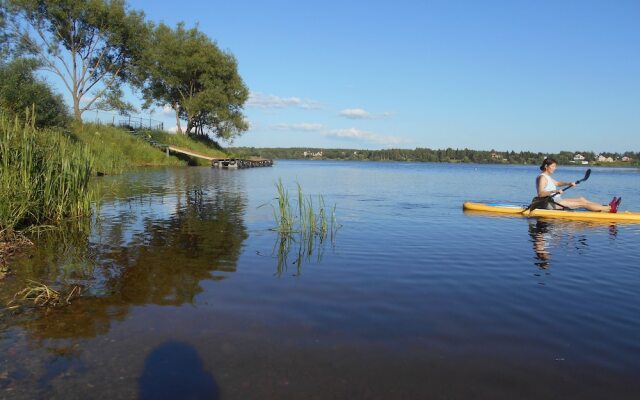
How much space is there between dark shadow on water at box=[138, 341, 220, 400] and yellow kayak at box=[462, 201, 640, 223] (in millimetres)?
12657

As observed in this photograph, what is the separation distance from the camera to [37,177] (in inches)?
358

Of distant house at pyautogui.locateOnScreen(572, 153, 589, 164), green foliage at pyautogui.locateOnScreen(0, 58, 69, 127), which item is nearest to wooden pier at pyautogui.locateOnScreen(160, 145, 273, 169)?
green foliage at pyautogui.locateOnScreen(0, 58, 69, 127)

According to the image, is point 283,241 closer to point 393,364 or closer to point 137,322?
point 137,322

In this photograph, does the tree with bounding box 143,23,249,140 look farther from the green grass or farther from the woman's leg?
the woman's leg

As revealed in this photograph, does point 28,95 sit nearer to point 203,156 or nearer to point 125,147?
point 125,147

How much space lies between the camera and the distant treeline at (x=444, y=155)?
127m

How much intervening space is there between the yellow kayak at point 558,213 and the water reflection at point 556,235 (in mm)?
583

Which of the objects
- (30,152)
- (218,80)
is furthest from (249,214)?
(218,80)

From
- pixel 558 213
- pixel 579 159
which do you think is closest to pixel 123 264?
pixel 558 213

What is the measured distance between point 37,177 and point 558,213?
13754 millimetres

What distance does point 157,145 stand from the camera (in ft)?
149

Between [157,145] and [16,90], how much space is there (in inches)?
950

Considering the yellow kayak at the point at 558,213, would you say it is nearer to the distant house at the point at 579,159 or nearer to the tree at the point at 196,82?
the tree at the point at 196,82

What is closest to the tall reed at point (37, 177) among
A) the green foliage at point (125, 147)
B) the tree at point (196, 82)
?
the green foliage at point (125, 147)
